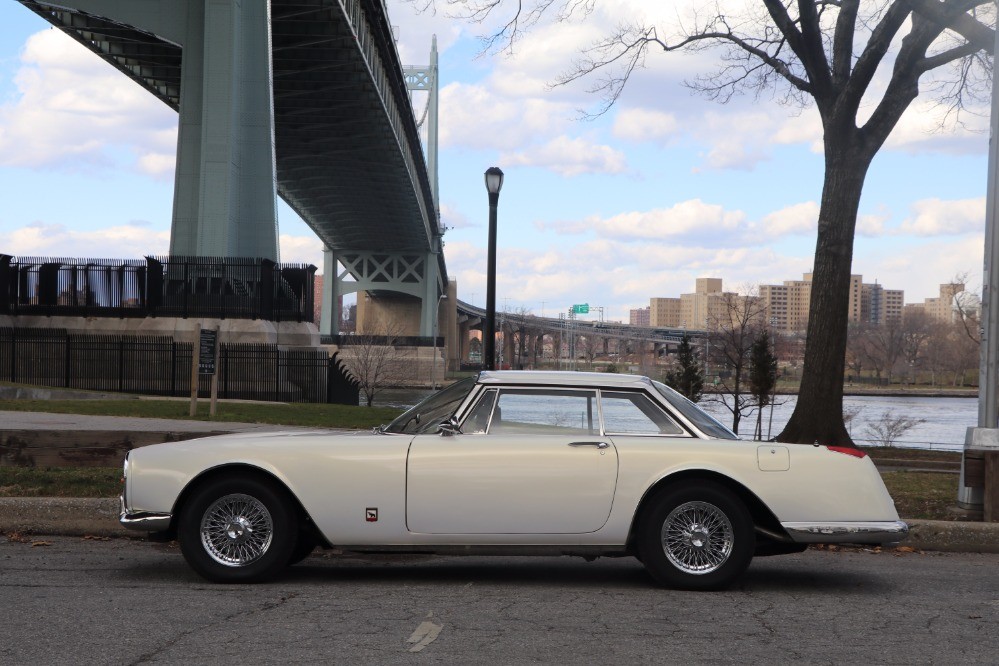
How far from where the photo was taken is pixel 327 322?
9181 centimetres

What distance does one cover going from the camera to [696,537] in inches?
246

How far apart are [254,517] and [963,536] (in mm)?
5052

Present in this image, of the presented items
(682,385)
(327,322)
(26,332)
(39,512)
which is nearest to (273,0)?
(26,332)

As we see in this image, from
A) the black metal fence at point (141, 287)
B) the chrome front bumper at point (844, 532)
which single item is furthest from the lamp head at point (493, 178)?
the chrome front bumper at point (844, 532)

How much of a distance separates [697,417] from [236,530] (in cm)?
277

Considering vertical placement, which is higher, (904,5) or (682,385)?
(904,5)

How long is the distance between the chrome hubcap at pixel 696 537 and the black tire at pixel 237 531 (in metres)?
2.13

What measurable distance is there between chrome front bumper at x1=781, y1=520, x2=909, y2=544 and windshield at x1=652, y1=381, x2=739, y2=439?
654 mm

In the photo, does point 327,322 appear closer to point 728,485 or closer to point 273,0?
point 273,0

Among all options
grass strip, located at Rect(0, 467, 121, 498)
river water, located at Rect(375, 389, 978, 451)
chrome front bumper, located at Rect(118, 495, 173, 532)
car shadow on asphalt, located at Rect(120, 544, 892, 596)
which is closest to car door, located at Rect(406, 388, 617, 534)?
car shadow on asphalt, located at Rect(120, 544, 892, 596)

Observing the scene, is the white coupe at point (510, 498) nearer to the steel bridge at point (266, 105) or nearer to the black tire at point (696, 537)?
the black tire at point (696, 537)

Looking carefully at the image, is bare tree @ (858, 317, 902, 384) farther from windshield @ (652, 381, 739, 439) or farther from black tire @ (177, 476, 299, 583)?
black tire @ (177, 476, 299, 583)

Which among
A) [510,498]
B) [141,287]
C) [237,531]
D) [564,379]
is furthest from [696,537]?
[141,287]

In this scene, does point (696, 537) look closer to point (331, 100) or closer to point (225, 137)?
point (225, 137)
